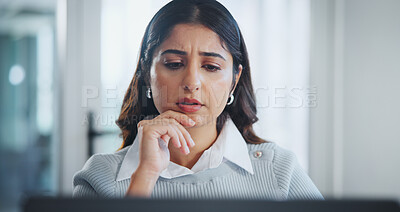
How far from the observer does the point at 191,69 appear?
4.00 ft

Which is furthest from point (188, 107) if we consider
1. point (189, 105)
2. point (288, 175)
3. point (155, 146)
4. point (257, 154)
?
point (288, 175)

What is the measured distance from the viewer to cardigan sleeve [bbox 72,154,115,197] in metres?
1.15

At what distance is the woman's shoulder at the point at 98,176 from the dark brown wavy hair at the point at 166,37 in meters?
0.17

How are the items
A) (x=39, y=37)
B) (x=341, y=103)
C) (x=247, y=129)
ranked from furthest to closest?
(x=341, y=103) → (x=39, y=37) → (x=247, y=129)

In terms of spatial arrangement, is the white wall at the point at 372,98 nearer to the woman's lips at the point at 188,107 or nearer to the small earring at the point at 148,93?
the woman's lips at the point at 188,107

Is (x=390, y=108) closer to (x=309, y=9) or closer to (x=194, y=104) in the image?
(x=309, y=9)

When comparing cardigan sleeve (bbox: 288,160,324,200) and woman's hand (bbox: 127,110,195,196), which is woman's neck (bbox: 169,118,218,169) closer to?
woman's hand (bbox: 127,110,195,196)

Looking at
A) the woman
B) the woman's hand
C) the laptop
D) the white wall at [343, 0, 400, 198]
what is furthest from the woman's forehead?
the white wall at [343, 0, 400, 198]

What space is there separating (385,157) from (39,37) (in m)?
2.07

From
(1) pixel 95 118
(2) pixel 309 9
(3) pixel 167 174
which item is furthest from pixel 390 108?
(1) pixel 95 118

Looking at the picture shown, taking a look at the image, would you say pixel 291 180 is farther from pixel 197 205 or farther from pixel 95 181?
pixel 197 205

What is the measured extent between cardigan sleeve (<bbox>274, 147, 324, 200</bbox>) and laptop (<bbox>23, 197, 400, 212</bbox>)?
0.78 metres

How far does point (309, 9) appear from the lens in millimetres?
1839

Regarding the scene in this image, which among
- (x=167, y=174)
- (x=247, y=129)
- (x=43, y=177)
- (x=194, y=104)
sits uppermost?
(x=194, y=104)
